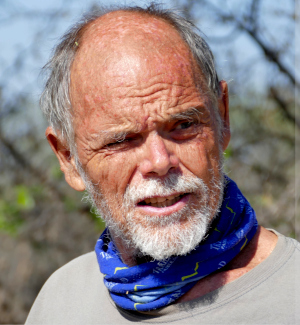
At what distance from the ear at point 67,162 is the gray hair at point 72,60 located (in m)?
0.06

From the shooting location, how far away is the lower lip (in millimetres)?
1743

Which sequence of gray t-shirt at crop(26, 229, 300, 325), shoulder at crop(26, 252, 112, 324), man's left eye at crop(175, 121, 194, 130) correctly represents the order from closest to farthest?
gray t-shirt at crop(26, 229, 300, 325) → man's left eye at crop(175, 121, 194, 130) → shoulder at crop(26, 252, 112, 324)

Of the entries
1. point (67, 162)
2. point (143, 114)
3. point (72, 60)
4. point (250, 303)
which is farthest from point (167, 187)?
point (72, 60)

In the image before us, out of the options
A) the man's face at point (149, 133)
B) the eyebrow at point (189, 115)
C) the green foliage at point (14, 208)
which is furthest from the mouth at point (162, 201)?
the green foliage at point (14, 208)

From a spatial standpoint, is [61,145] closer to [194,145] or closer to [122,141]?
[122,141]

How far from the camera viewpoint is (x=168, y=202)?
1784 mm

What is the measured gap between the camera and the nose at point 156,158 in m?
1.67

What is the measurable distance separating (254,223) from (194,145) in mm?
511

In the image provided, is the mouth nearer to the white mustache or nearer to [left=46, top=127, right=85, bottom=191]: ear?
the white mustache

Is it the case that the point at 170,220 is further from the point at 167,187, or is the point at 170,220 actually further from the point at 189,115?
the point at 189,115

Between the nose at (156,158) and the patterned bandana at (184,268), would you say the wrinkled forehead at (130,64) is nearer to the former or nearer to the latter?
the nose at (156,158)

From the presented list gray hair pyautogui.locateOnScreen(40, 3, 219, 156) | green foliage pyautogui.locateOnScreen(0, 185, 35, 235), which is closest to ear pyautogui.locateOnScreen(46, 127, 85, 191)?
gray hair pyautogui.locateOnScreen(40, 3, 219, 156)

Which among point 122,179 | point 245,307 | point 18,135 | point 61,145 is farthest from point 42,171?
point 245,307

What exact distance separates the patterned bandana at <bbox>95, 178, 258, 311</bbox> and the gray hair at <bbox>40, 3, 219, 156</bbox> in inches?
25.7
